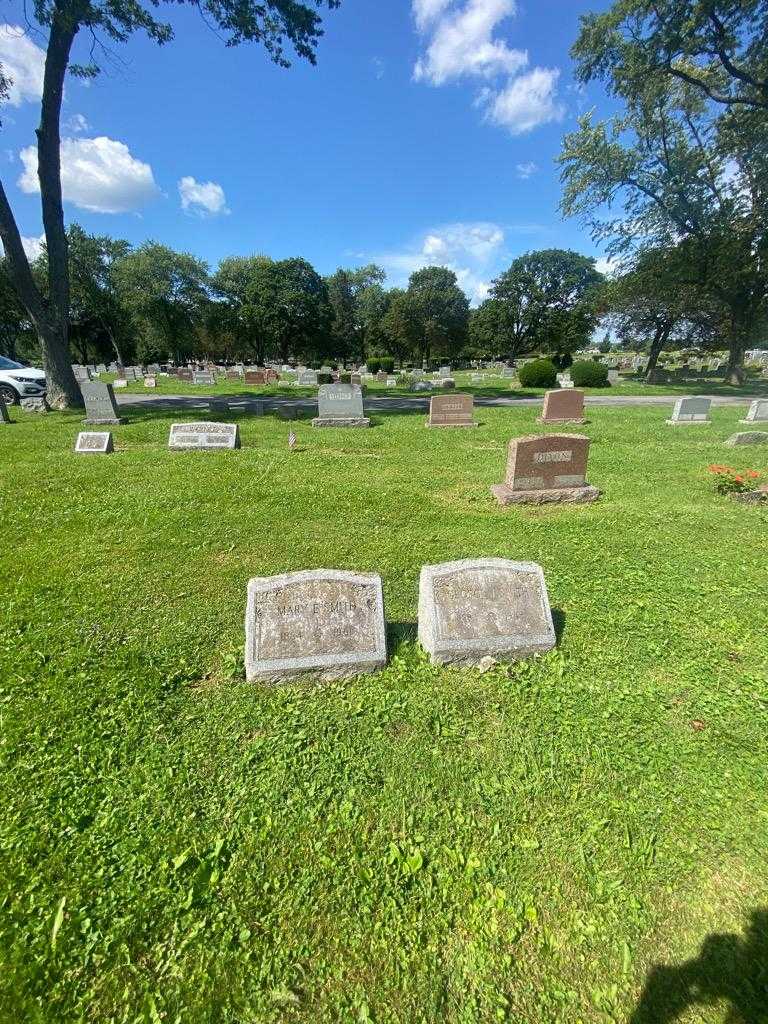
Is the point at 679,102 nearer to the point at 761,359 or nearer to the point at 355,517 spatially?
the point at 355,517

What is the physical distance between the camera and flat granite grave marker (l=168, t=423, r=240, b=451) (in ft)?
31.9

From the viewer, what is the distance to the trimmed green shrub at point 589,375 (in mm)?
26625

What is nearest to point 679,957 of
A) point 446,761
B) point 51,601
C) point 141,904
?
point 446,761

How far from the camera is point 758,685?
306 centimetres

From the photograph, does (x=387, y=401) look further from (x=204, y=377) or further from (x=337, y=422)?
(x=204, y=377)

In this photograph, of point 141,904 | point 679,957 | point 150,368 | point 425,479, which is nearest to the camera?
point 679,957

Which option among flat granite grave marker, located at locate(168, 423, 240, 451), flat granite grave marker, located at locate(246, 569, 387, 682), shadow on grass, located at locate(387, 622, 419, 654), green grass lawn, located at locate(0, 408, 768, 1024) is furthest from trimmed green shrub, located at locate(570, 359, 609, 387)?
flat granite grave marker, located at locate(246, 569, 387, 682)

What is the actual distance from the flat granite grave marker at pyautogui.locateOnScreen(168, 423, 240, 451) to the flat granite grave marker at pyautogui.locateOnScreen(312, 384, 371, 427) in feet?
11.6

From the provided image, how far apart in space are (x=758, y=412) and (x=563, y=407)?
6315 mm

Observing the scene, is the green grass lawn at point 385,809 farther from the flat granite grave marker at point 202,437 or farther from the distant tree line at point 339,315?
the distant tree line at point 339,315

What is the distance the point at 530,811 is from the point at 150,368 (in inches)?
1589

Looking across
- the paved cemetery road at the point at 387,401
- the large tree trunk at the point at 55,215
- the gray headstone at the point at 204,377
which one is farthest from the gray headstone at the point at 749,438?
the gray headstone at the point at 204,377

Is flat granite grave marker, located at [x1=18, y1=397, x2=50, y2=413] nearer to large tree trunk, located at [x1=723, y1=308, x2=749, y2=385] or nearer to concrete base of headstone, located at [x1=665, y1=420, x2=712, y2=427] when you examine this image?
concrete base of headstone, located at [x1=665, y1=420, x2=712, y2=427]

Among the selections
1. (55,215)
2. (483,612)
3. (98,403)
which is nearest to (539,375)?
(98,403)
